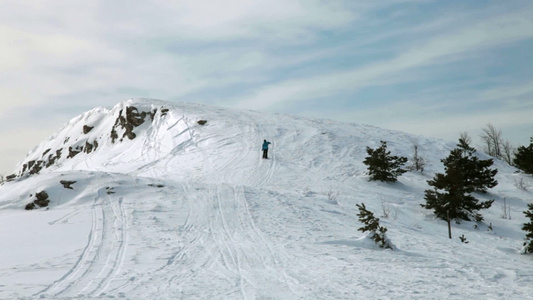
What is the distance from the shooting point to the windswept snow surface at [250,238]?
6.07m

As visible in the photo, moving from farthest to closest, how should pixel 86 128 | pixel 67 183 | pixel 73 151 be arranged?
pixel 86 128 < pixel 73 151 < pixel 67 183

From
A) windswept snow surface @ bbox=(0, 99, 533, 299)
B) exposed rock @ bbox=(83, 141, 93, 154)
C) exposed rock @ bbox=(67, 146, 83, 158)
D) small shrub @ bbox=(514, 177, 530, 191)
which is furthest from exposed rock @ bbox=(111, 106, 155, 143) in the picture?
small shrub @ bbox=(514, 177, 530, 191)

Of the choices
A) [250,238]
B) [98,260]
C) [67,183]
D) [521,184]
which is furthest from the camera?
[521,184]

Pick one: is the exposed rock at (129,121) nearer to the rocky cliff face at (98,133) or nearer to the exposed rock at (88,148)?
the rocky cliff face at (98,133)

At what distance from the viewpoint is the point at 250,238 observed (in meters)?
9.77

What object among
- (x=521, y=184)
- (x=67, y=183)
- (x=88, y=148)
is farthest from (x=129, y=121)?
(x=521, y=184)

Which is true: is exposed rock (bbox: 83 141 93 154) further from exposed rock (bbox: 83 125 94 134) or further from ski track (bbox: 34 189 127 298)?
ski track (bbox: 34 189 127 298)

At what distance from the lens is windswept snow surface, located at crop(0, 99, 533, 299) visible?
6074 mm

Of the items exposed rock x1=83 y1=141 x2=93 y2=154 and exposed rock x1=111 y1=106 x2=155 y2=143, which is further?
exposed rock x1=83 y1=141 x2=93 y2=154

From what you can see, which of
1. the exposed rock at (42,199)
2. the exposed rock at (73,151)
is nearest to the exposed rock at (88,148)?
the exposed rock at (73,151)

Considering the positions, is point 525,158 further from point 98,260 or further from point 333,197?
point 98,260

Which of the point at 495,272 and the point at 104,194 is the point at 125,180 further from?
the point at 495,272

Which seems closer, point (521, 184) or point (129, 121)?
point (521, 184)

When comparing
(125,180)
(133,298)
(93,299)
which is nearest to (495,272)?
(133,298)
